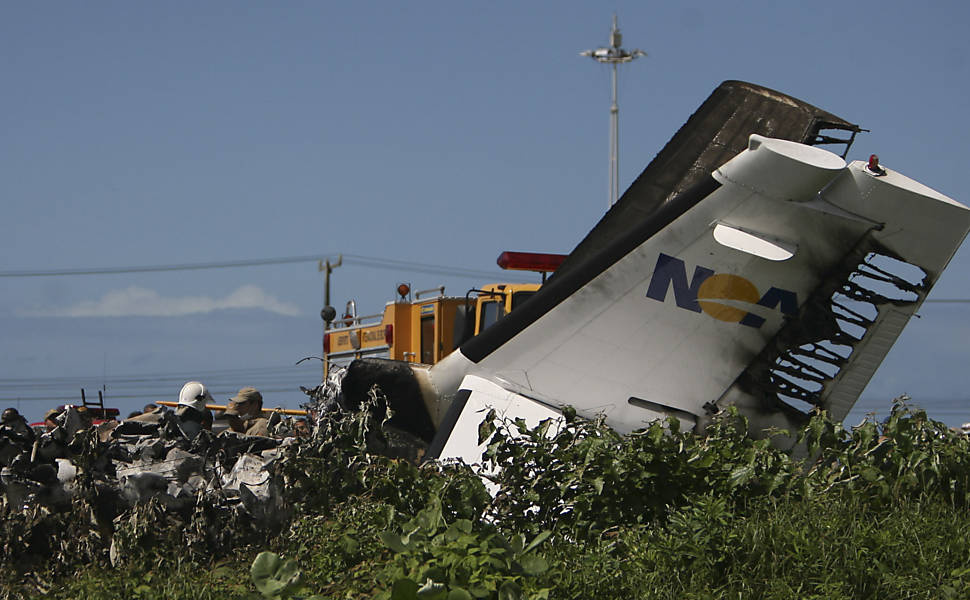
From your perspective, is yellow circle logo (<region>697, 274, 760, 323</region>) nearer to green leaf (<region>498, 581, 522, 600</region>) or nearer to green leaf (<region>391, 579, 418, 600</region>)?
green leaf (<region>498, 581, 522, 600</region>)

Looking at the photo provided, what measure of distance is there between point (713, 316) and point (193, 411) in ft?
13.2

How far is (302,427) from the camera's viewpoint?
6703 mm

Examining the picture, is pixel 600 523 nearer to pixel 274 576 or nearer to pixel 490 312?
pixel 274 576

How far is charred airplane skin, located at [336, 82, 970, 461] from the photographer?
6402 mm

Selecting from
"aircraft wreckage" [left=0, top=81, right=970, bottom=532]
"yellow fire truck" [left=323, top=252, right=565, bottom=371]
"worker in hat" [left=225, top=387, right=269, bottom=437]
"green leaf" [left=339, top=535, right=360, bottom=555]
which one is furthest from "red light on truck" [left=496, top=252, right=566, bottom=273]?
"green leaf" [left=339, top=535, right=360, bottom=555]

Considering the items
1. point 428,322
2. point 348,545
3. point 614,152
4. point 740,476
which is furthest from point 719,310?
point 614,152

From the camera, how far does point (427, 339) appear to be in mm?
14438

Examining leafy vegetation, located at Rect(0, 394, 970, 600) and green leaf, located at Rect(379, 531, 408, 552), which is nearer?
green leaf, located at Rect(379, 531, 408, 552)

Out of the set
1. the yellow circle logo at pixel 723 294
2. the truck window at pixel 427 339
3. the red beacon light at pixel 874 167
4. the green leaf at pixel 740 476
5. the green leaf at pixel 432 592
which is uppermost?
the red beacon light at pixel 874 167

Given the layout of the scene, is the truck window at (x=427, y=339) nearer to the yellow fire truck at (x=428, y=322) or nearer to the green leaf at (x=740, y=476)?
the yellow fire truck at (x=428, y=322)

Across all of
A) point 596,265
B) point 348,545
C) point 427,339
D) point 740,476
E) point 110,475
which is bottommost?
point 427,339

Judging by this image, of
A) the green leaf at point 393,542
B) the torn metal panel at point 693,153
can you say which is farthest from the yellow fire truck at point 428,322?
the green leaf at point 393,542

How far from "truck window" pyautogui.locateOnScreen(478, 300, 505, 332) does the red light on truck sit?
50 centimetres

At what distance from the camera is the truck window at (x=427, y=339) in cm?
1433
